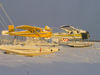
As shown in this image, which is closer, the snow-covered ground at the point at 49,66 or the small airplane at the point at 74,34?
the snow-covered ground at the point at 49,66

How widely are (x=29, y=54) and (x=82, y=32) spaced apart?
850 centimetres

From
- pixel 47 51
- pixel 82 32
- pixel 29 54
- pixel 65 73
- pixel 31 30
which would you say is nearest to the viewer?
pixel 65 73

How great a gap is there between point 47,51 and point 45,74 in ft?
8.87

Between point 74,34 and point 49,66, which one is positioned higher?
point 74,34

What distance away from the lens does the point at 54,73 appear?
2.13 meters

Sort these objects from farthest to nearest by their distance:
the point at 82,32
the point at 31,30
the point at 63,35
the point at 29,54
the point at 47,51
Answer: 1. the point at 63,35
2. the point at 82,32
3. the point at 31,30
4. the point at 47,51
5. the point at 29,54

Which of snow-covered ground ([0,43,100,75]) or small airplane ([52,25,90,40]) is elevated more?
small airplane ([52,25,90,40])

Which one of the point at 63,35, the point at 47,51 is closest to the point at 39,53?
the point at 47,51

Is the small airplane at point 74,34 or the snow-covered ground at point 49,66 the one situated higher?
the small airplane at point 74,34

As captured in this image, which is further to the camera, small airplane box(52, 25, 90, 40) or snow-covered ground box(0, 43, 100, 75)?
small airplane box(52, 25, 90, 40)

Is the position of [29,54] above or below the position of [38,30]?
below

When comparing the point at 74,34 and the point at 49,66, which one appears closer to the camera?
the point at 49,66

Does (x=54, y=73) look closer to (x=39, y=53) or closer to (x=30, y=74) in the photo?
(x=30, y=74)

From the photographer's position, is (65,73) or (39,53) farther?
(39,53)
